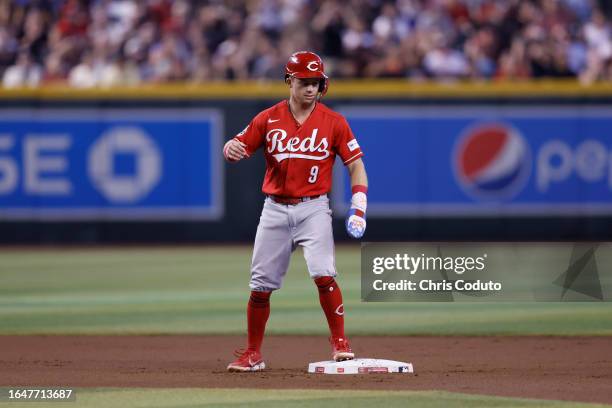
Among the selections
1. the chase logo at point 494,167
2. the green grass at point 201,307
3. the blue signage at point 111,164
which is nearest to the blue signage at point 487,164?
the chase logo at point 494,167

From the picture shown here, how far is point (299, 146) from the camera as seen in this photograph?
807cm

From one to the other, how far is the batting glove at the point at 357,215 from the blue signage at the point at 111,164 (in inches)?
464

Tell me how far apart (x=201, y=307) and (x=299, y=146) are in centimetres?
496

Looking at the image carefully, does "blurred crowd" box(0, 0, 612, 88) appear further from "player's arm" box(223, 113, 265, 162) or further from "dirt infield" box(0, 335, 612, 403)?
"player's arm" box(223, 113, 265, 162)

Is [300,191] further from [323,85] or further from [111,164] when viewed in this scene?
[111,164]

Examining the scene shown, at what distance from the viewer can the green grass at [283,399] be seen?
6680 mm

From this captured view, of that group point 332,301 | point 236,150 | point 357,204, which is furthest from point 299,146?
point 332,301

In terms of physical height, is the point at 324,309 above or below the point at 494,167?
below

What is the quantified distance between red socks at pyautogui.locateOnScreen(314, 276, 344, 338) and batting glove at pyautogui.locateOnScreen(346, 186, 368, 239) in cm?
33

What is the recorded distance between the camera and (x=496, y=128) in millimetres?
19953

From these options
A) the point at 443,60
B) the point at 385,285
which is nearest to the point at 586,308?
the point at 385,285

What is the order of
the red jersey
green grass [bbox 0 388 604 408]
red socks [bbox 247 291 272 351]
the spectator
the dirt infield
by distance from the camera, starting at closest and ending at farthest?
green grass [bbox 0 388 604 408] → the dirt infield → the red jersey → red socks [bbox 247 291 272 351] → the spectator

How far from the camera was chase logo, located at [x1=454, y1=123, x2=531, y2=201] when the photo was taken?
1991 centimetres

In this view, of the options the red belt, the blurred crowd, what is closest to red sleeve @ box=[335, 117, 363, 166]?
the red belt
